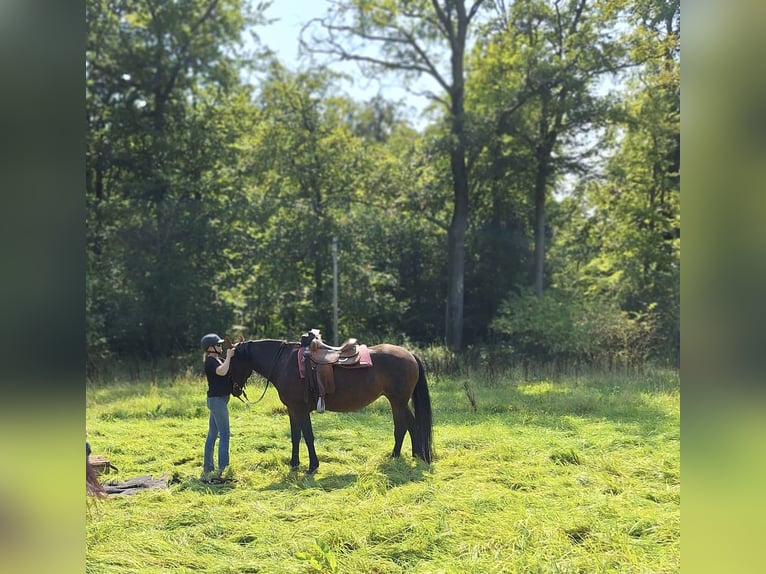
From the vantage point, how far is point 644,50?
14.5 metres

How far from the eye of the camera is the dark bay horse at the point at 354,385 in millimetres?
5707

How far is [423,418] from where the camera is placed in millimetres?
5809

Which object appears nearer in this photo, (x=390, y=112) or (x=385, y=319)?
(x=385, y=319)

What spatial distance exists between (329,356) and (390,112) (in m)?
23.7

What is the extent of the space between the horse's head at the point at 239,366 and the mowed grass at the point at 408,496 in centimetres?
89

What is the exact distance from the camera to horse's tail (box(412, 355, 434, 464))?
5.74 m

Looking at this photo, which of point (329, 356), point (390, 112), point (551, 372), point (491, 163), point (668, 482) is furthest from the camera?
point (390, 112)

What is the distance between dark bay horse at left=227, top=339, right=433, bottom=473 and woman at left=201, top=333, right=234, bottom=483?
25 cm

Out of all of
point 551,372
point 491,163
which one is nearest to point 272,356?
point 551,372

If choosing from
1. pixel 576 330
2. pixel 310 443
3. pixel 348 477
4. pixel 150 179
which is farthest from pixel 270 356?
pixel 150 179

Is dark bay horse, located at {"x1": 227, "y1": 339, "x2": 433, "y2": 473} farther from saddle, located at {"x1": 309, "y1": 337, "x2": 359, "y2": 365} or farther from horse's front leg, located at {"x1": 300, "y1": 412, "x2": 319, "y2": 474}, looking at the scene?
saddle, located at {"x1": 309, "y1": 337, "x2": 359, "y2": 365}

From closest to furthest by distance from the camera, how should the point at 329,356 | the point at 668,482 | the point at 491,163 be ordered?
the point at 668,482 → the point at 329,356 → the point at 491,163

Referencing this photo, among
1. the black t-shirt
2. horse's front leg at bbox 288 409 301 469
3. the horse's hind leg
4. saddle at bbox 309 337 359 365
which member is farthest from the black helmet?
the horse's hind leg
